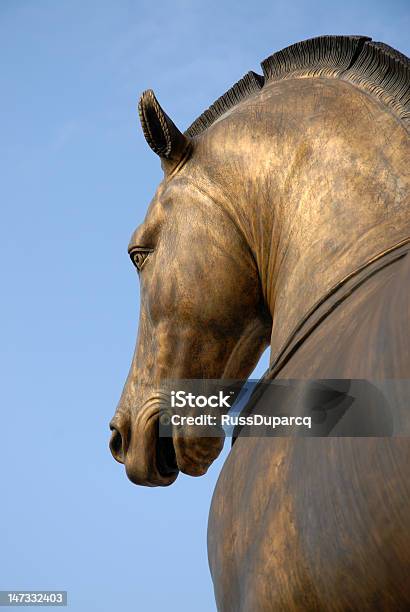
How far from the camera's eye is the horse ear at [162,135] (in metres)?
3.14

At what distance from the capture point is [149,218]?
3.22 m

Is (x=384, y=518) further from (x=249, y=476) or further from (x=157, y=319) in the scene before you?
(x=157, y=319)

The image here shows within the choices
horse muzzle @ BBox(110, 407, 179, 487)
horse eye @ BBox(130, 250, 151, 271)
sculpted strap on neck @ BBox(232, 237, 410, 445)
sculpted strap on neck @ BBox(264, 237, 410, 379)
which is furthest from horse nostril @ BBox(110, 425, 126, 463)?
sculpted strap on neck @ BBox(264, 237, 410, 379)

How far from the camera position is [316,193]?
2.77 meters

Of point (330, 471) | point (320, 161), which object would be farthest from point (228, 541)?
point (320, 161)

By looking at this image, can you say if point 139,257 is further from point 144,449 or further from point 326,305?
point 326,305

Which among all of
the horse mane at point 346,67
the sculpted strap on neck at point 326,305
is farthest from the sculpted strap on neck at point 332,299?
the horse mane at point 346,67

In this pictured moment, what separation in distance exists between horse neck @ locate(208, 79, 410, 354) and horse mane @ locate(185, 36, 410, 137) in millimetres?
37

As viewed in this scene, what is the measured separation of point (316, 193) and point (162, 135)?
1.95 feet

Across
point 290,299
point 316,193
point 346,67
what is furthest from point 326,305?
point 346,67

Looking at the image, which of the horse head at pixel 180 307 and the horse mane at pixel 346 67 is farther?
the horse head at pixel 180 307

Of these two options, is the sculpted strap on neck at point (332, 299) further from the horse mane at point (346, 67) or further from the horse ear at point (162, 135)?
the horse ear at point (162, 135)

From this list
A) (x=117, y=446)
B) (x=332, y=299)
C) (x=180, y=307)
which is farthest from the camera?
(x=117, y=446)

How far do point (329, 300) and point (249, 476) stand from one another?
0.42 m
